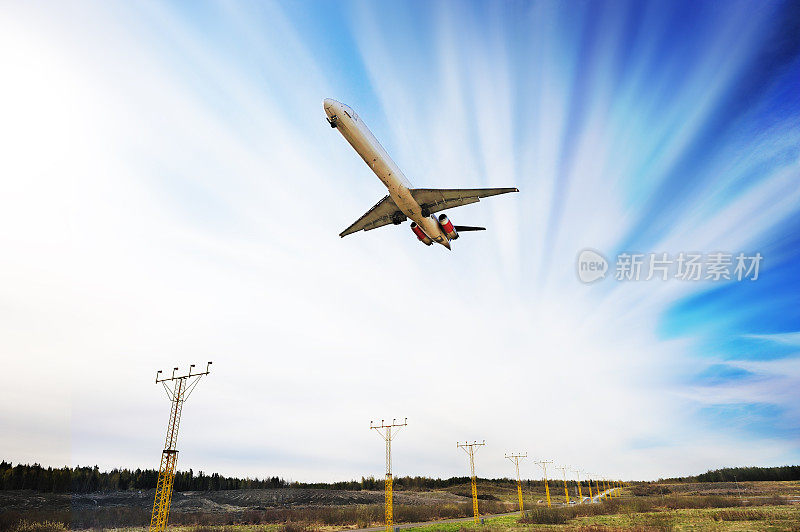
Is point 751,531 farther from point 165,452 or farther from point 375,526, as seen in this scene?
point 165,452

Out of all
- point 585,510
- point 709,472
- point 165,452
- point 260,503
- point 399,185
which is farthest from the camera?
point 709,472

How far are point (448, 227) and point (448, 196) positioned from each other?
214 inches

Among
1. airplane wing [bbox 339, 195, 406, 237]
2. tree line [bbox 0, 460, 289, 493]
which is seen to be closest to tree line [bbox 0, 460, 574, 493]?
tree line [bbox 0, 460, 289, 493]

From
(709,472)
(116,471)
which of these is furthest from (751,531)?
(709,472)

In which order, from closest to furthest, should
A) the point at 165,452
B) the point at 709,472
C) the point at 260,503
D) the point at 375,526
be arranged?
the point at 165,452, the point at 375,526, the point at 260,503, the point at 709,472

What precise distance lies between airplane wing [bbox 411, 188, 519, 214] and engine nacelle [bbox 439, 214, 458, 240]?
2458 mm

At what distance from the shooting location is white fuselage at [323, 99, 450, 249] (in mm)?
29216

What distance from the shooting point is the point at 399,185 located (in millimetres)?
33625

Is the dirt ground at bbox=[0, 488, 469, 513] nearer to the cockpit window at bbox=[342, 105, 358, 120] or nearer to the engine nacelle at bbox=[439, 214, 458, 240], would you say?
the engine nacelle at bbox=[439, 214, 458, 240]

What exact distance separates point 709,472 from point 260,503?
15325cm

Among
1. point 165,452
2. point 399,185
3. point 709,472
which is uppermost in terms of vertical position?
point 399,185

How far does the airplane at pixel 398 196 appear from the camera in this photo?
29.8 metres

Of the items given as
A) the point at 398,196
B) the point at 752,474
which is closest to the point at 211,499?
the point at 398,196

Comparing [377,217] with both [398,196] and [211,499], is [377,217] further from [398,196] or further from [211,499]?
[211,499]
